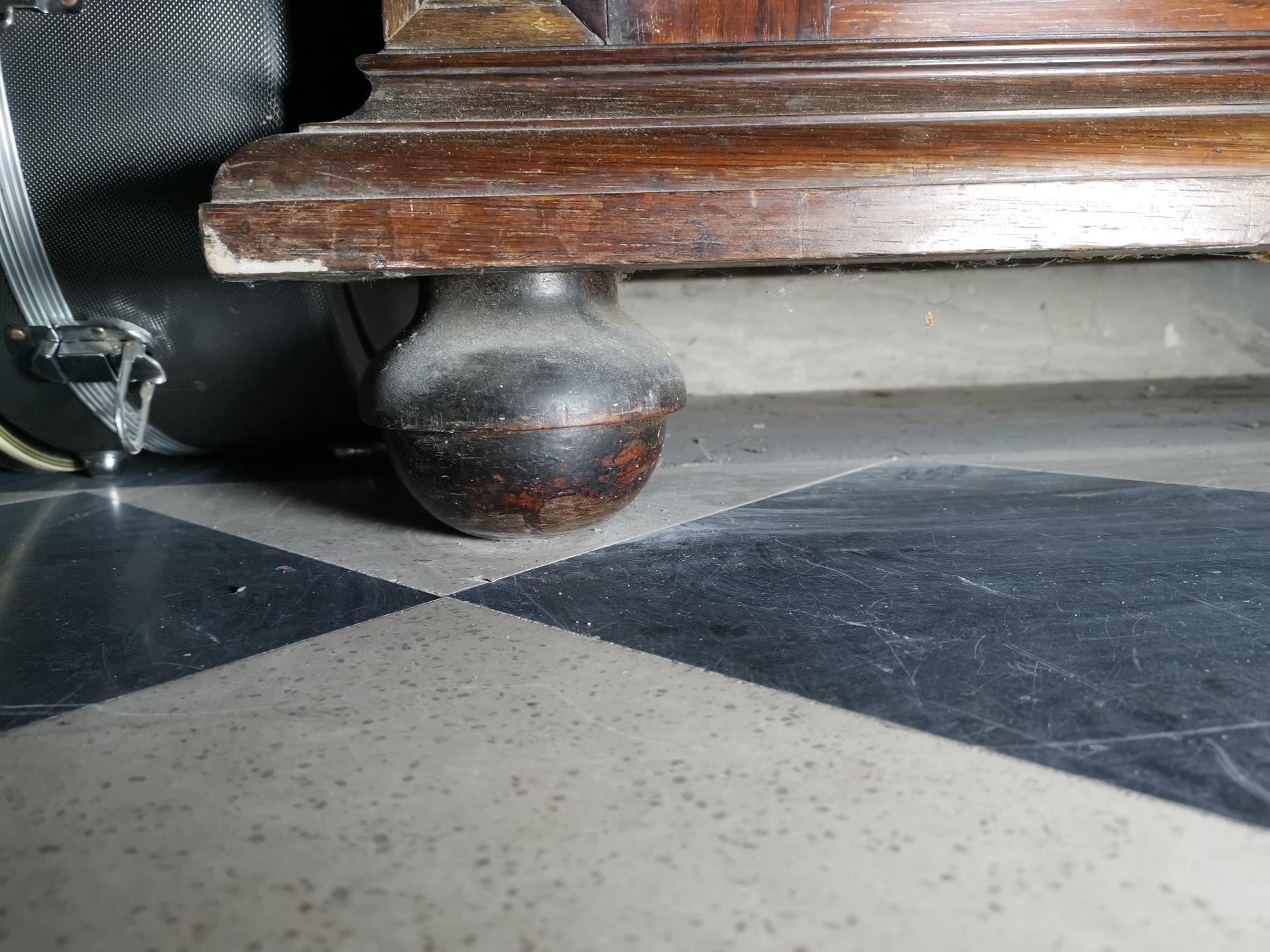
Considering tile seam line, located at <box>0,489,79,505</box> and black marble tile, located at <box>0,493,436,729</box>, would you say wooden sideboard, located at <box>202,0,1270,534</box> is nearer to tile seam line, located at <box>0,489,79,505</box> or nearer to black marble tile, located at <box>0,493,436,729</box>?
black marble tile, located at <box>0,493,436,729</box>

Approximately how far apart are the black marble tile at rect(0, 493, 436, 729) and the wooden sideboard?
20 centimetres

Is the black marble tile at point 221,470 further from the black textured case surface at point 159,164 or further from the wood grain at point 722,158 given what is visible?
the wood grain at point 722,158

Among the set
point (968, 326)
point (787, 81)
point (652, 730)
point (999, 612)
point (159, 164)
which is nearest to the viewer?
point (652, 730)

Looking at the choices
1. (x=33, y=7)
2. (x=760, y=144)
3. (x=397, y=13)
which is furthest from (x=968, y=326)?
(x=33, y=7)

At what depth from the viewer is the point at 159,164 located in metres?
1.01

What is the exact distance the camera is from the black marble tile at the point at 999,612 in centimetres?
54

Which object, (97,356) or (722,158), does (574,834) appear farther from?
(97,356)

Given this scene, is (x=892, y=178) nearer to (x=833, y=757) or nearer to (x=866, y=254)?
(x=866, y=254)

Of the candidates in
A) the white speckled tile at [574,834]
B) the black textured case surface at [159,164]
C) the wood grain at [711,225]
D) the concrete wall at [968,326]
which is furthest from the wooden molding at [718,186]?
the concrete wall at [968,326]

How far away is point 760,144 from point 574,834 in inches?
21.8

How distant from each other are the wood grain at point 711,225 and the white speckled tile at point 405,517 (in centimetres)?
27

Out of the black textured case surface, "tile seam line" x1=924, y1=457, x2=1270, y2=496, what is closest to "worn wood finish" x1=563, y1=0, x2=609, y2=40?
the black textured case surface

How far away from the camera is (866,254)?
80 centimetres

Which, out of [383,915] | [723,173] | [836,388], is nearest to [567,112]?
[723,173]
